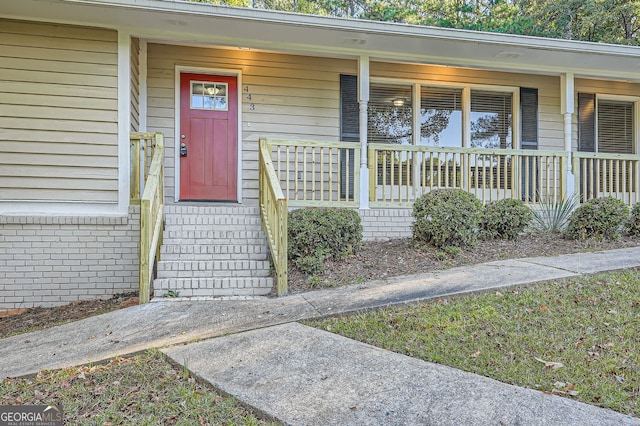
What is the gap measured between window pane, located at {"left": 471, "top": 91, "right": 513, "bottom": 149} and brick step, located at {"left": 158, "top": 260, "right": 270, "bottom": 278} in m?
4.85

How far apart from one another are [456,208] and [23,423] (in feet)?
15.0

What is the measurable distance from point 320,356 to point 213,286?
2103 millimetres

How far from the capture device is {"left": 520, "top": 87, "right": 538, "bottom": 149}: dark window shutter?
783 centimetres

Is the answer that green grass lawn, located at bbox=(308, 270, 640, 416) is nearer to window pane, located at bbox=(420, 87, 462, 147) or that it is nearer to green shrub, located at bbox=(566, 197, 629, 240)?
green shrub, located at bbox=(566, 197, 629, 240)

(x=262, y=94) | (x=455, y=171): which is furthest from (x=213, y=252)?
(x=455, y=171)

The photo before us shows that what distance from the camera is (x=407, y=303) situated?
3.73 metres

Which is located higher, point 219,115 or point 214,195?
point 219,115

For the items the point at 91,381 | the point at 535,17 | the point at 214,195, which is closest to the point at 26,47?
the point at 214,195

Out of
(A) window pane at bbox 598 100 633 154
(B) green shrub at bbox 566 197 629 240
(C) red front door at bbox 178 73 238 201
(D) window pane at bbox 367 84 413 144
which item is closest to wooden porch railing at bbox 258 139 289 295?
(C) red front door at bbox 178 73 238 201

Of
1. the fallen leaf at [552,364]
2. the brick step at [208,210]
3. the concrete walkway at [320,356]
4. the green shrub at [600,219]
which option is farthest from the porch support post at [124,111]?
the green shrub at [600,219]

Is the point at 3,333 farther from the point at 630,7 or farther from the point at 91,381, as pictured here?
the point at 630,7

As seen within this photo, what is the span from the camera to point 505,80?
7.82m

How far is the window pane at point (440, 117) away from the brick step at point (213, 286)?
432cm

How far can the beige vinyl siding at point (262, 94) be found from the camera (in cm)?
662
